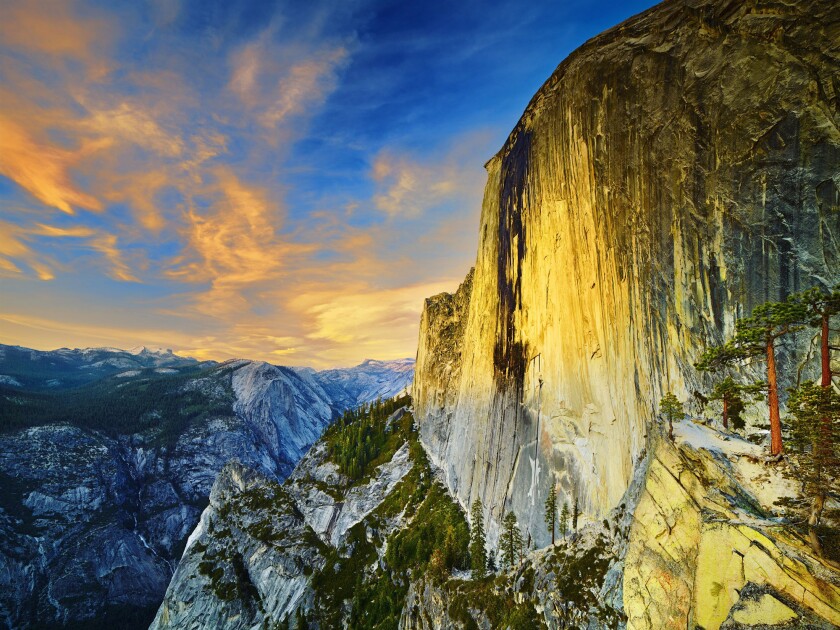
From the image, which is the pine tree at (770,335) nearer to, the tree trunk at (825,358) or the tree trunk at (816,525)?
the tree trunk at (825,358)

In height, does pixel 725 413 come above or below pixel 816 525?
above

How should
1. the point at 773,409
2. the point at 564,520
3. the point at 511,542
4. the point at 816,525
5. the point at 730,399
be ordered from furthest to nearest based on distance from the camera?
the point at 511,542 → the point at 564,520 → the point at 730,399 → the point at 773,409 → the point at 816,525

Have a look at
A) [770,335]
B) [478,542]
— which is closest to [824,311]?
[770,335]

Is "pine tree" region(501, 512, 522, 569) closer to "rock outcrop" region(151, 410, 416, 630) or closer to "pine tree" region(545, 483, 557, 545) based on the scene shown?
"pine tree" region(545, 483, 557, 545)

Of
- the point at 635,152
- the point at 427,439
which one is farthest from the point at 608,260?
the point at 427,439

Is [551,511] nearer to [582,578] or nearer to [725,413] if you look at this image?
[582,578]

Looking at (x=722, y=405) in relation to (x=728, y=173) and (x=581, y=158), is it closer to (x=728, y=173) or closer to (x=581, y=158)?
(x=728, y=173)
